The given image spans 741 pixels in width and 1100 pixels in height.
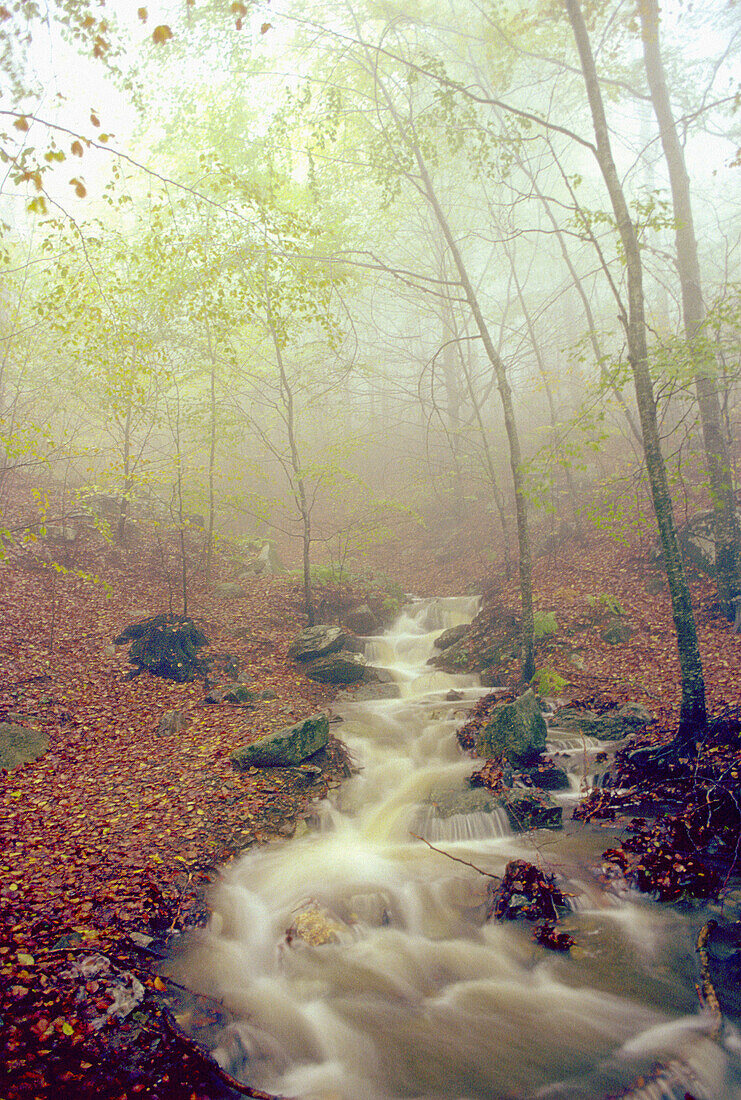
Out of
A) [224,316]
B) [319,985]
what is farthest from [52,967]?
[224,316]

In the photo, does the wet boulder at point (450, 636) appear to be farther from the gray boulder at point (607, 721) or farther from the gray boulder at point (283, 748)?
the gray boulder at point (283, 748)

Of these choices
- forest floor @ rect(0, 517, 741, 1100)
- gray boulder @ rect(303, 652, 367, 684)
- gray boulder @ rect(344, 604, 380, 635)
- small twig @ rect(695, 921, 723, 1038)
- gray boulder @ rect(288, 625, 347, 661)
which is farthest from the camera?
gray boulder @ rect(344, 604, 380, 635)

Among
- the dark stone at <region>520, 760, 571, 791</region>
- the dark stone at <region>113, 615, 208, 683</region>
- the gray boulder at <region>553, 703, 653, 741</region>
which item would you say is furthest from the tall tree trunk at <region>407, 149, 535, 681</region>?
the dark stone at <region>113, 615, 208, 683</region>

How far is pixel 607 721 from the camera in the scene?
755cm

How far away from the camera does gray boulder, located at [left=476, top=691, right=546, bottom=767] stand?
23.3 ft

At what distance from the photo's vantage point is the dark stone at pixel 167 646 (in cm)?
972

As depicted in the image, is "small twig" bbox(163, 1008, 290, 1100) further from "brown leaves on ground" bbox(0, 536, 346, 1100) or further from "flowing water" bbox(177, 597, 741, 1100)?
"flowing water" bbox(177, 597, 741, 1100)

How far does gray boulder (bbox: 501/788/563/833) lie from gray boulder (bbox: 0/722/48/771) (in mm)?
5750

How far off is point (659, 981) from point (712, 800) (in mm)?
1792

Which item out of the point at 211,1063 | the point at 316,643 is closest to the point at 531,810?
the point at 211,1063

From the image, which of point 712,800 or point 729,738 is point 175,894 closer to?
point 712,800

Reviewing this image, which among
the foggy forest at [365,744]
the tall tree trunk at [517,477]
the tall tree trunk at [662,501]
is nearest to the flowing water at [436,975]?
the foggy forest at [365,744]

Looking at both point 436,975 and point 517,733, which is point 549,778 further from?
point 436,975

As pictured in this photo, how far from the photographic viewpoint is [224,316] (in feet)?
28.6
